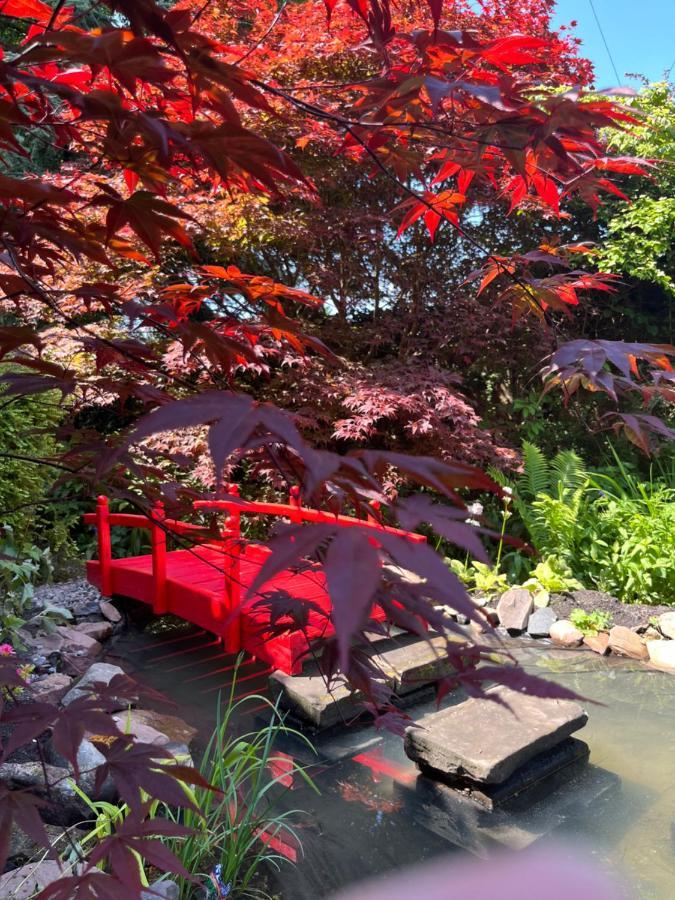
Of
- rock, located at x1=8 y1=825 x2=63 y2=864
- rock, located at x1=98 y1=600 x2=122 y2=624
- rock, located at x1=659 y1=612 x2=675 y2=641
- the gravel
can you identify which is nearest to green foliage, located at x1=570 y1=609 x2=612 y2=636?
rock, located at x1=659 y1=612 x2=675 y2=641

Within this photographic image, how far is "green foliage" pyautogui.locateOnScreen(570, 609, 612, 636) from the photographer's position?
4227 mm

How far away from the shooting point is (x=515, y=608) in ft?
14.7

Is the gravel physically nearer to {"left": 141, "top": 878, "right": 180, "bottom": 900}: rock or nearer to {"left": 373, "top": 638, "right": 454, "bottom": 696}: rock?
{"left": 373, "top": 638, "right": 454, "bottom": 696}: rock

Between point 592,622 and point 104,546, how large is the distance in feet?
9.78

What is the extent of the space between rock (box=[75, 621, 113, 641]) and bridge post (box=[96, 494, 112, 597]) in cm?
25

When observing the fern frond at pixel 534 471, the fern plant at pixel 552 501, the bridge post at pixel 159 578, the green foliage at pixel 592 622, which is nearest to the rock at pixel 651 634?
the green foliage at pixel 592 622

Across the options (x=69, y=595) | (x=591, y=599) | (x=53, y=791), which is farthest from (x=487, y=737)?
(x=69, y=595)

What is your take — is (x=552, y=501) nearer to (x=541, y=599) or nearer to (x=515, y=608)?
(x=541, y=599)

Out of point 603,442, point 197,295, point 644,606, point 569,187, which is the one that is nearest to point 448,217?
point 569,187

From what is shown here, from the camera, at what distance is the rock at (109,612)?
425cm

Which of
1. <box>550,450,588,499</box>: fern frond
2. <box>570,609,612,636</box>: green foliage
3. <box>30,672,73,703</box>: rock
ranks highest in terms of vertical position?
<box>550,450,588,499</box>: fern frond

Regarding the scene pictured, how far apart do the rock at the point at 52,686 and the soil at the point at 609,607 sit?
293 cm

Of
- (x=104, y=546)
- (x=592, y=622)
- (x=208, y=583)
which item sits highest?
(x=104, y=546)

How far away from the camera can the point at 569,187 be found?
1067 mm
